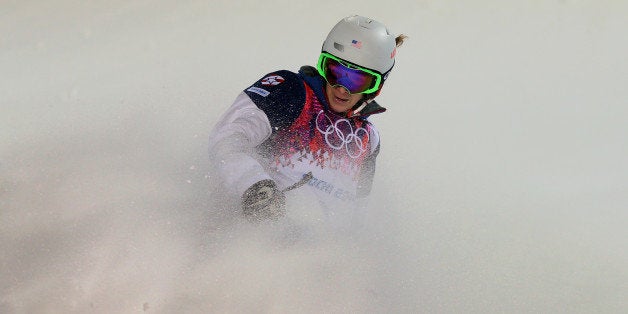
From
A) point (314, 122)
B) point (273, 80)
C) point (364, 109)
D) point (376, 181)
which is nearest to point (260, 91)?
point (273, 80)

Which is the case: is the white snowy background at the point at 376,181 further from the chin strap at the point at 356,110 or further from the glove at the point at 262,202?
the chin strap at the point at 356,110

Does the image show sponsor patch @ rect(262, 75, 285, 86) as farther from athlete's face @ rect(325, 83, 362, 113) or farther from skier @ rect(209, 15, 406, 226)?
athlete's face @ rect(325, 83, 362, 113)

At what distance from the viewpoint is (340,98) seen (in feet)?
14.8

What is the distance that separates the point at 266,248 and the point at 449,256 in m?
1.87

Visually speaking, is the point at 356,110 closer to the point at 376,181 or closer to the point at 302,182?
the point at 302,182

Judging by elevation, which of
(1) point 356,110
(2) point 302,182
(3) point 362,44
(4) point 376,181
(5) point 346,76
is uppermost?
(3) point 362,44

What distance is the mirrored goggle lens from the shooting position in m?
4.39

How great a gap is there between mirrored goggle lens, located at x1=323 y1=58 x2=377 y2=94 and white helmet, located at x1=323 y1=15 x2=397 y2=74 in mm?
54

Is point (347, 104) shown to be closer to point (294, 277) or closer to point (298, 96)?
point (298, 96)

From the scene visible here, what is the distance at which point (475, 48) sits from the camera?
10500mm

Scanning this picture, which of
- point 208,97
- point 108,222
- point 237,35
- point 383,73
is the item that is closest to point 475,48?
point 237,35

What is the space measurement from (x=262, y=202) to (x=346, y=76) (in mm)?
1070

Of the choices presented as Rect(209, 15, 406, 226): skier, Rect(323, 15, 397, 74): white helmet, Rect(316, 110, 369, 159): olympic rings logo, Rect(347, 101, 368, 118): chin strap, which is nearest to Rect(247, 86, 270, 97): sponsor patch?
Rect(209, 15, 406, 226): skier

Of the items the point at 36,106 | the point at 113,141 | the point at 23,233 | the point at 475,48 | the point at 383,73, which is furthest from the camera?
the point at 475,48
